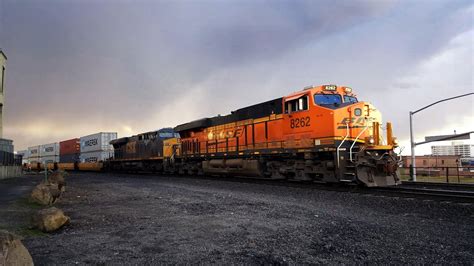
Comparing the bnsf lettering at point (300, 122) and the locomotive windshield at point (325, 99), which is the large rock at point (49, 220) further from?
the locomotive windshield at point (325, 99)

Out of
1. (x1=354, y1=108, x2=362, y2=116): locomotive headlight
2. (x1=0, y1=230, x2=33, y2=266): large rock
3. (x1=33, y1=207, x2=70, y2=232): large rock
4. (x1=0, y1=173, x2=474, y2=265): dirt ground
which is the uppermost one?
(x1=354, y1=108, x2=362, y2=116): locomotive headlight

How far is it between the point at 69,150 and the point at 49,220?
147ft

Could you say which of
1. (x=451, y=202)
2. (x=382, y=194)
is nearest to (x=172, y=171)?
(x=382, y=194)

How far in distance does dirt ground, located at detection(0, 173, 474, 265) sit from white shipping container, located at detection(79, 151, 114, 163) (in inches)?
1198

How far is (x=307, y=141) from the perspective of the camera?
13.5 metres

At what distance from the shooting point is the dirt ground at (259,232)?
4480 millimetres

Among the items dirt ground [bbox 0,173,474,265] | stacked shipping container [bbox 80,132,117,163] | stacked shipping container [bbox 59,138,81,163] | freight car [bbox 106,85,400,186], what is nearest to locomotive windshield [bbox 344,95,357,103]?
freight car [bbox 106,85,400,186]

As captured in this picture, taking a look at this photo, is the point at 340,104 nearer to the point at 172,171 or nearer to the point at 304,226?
the point at 304,226

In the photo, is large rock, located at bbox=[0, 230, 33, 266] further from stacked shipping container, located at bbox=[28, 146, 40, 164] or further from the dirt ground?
stacked shipping container, located at bbox=[28, 146, 40, 164]

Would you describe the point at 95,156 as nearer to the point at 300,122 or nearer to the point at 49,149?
the point at 49,149

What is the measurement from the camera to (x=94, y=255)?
181 inches

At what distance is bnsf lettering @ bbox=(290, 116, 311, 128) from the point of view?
13656 mm

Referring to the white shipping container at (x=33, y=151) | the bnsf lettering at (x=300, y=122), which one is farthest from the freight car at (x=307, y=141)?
the white shipping container at (x=33, y=151)

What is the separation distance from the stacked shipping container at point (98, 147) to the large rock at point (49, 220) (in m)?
34.1
